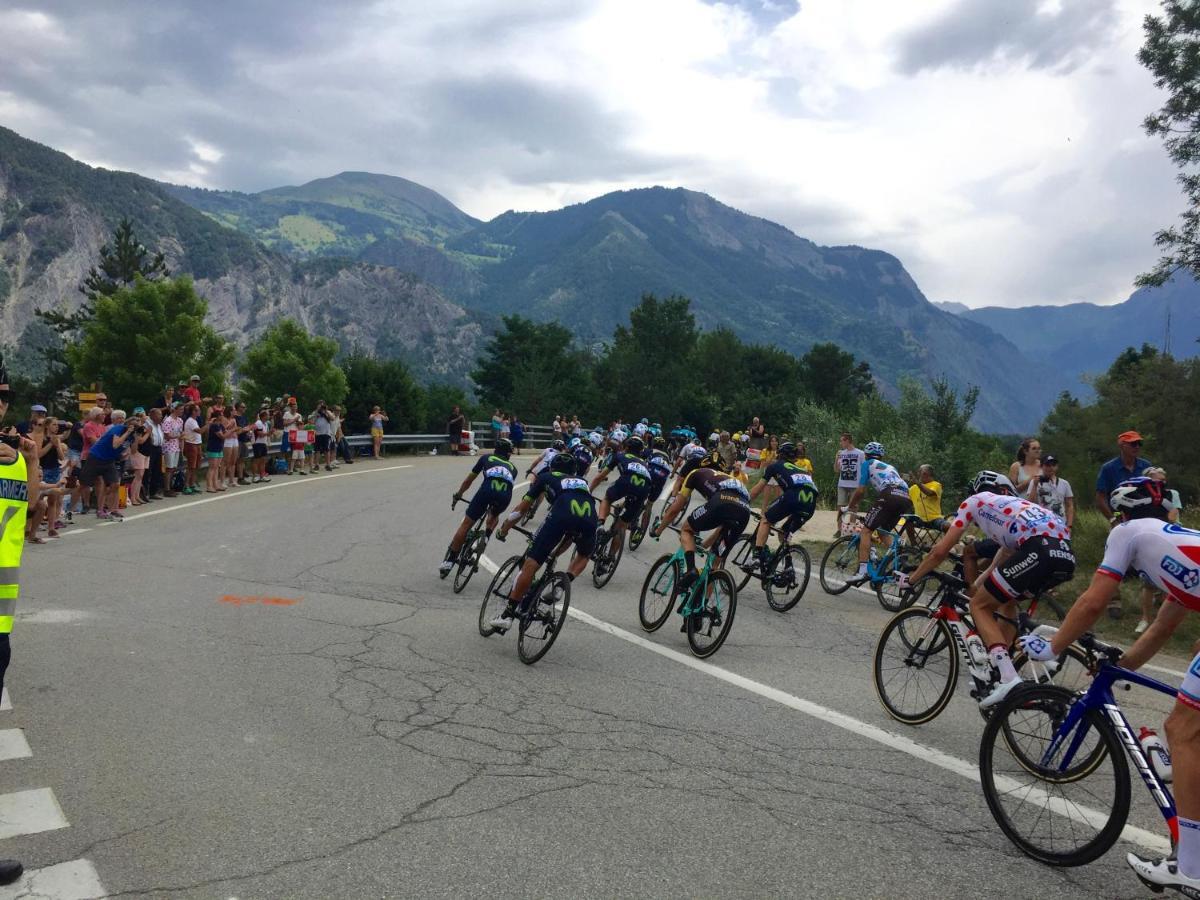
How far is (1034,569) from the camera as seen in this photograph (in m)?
5.62

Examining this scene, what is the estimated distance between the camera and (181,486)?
18.6 m

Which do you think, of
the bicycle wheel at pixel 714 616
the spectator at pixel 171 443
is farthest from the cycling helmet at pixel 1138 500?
the spectator at pixel 171 443

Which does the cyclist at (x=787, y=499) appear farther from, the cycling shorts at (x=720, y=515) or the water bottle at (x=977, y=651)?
the water bottle at (x=977, y=651)

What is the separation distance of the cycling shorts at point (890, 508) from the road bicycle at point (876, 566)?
35 cm

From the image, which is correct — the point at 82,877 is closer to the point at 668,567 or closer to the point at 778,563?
the point at 668,567

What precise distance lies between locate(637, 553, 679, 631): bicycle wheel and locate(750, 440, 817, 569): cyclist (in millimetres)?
2082

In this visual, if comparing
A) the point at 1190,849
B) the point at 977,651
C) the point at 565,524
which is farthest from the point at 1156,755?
the point at 565,524

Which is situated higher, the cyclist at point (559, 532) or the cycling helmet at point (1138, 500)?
the cycling helmet at point (1138, 500)

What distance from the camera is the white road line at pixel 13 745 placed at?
488cm

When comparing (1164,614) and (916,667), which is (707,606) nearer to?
(916,667)

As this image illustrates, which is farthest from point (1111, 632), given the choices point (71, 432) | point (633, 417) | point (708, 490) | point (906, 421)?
point (633, 417)

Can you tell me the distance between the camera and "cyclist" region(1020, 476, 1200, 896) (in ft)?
11.6

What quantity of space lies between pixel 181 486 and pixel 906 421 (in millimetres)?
24855

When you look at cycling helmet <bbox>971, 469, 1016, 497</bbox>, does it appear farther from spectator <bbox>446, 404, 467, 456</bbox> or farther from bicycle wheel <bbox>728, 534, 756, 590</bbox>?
spectator <bbox>446, 404, 467, 456</bbox>
